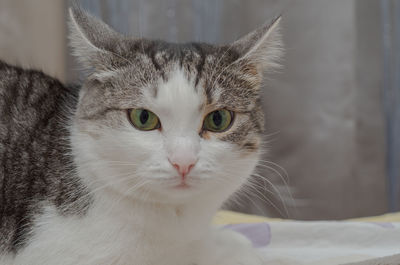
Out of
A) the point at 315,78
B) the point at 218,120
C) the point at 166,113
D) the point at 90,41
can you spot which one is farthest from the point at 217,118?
the point at 315,78

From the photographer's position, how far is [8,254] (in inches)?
39.4

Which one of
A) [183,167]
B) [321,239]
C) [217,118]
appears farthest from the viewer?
[321,239]

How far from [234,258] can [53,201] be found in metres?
0.43

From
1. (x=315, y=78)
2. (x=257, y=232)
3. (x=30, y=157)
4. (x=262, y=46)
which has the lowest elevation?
(x=257, y=232)

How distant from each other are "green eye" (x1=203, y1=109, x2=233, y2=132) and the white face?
2 cm

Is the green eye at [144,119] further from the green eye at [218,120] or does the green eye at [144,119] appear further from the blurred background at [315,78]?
the blurred background at [315,78]

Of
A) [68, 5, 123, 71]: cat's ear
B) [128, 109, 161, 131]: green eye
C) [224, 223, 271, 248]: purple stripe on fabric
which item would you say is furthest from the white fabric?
[68, 5, 123, 71]: cat's ear

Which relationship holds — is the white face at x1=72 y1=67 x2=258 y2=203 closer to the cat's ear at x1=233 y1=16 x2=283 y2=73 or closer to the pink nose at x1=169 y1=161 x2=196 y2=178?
the pink nose at x1=169 y1=161 x2=196 y2=178

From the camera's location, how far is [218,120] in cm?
97

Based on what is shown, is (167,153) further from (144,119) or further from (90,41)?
(90,41)

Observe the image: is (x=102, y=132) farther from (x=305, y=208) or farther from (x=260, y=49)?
(x=305, y=208)

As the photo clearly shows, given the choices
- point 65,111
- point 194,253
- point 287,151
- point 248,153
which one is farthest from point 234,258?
point 287,151

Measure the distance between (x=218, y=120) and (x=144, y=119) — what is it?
16 cm

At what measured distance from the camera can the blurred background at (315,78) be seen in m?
2.03
